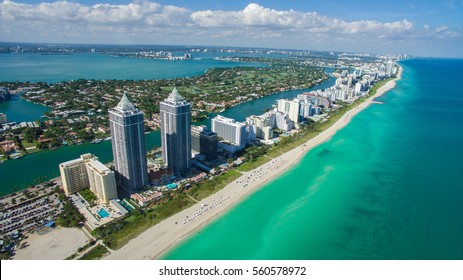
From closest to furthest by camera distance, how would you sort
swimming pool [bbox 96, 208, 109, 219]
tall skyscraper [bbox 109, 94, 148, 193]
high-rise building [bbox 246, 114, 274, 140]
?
swimming pool [bbox 96, 208, 109, 219]
tall skyscraper [bbox 109, 94, 148, 193]
high-rise building [bbox 246, 114, 274, 140]

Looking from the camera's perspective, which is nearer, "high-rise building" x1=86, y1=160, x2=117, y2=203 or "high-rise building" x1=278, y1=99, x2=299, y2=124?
"high-rise building" x1=86, y1=160, x2=117, y2=203

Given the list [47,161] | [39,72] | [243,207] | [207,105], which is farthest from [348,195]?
[39,72]

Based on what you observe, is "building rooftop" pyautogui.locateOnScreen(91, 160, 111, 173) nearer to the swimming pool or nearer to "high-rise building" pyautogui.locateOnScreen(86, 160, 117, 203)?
"high-rise building" pyautogui.locateOnScreen(86, 160, 117, 203)

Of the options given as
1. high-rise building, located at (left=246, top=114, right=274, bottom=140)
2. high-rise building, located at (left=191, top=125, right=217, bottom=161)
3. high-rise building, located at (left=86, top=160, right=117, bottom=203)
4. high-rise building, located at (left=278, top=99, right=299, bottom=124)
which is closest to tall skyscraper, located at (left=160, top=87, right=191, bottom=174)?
high-rise building, located at (left=191, top=125, right=217, bottom=161)

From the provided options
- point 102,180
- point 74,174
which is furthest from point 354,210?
point 74,174

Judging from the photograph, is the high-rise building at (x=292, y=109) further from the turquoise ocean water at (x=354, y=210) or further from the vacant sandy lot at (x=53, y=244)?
the vacant sandy lot at (x=53, y=244)

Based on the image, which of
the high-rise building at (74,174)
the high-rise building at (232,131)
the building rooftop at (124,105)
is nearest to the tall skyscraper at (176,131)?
the building rooftop at (124,105)

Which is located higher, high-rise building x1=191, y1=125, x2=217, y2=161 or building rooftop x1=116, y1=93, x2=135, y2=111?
building rooftop x1=116, y1=93, x2=135, y2=111
